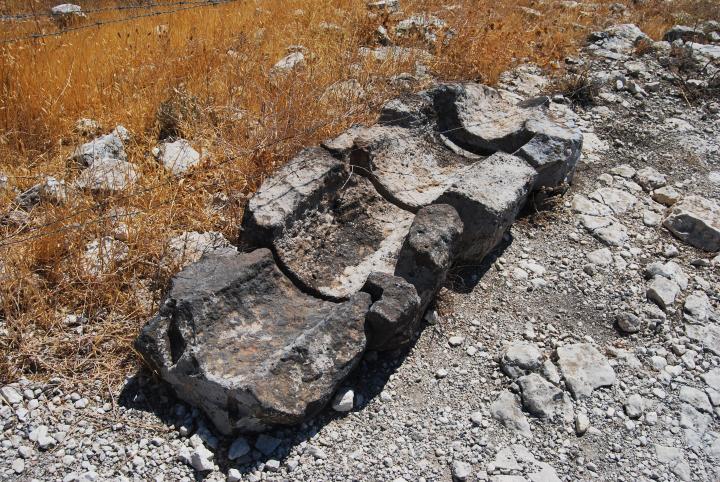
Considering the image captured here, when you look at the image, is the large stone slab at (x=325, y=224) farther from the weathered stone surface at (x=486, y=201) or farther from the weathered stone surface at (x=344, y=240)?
the weathered stone surface at (x=486, y=201)

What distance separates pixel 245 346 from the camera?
275 centimetres

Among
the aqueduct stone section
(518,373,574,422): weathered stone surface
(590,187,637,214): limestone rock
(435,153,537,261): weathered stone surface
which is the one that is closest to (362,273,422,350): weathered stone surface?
the aqueduct stone section

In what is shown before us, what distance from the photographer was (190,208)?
3744 millimetres

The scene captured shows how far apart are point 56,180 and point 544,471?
3.34 m

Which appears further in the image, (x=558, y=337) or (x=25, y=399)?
(x=558, y=337)

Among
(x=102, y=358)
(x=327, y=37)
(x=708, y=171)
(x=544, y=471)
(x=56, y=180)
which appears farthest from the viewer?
(x=327, y=37)

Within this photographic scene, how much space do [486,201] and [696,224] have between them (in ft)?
5.89

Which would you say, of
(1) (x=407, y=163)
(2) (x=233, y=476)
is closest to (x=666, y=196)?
(1) (x=407, y=163)

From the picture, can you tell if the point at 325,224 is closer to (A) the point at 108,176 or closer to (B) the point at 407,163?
(B) the point at 407,163

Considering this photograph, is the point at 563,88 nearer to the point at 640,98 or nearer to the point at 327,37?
the point at 640,98

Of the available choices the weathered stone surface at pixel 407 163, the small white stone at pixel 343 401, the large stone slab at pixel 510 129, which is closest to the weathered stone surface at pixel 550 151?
the large stone slab at pixel 510 129

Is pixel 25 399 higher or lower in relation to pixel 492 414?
higher

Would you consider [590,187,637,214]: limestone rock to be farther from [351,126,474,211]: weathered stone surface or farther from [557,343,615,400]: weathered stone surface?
[557,343,615,400]: weathered stone surface

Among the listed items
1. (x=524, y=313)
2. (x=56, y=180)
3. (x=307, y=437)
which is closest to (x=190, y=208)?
(x=56, y=180)
